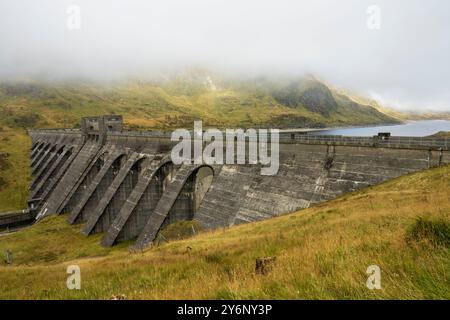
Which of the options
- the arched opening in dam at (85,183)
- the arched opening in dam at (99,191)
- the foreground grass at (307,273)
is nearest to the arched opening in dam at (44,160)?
the arched opening in dam at (85,183)

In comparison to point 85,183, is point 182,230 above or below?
above

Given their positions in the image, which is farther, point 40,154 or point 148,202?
point 40,154

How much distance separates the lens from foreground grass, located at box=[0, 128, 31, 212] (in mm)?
72681

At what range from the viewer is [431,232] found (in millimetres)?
8070

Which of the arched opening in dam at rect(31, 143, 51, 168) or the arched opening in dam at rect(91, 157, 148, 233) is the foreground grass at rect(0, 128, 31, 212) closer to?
the arched opening in dam at rect(31, 143, 51, 168)

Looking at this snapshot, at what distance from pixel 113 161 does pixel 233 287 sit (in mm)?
55689

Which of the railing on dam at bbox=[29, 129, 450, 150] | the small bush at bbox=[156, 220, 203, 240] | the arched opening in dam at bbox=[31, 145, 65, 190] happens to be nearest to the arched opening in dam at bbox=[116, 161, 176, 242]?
the small bush at bbox=[156, 220, 203, 240]

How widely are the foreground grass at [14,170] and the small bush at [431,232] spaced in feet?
260

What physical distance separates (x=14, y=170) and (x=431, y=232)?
330 ft

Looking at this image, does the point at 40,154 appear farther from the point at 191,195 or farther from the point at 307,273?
the point at 307,273

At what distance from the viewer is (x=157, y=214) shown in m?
41.2

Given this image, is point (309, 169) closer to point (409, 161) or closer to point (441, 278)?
point (409, 161)

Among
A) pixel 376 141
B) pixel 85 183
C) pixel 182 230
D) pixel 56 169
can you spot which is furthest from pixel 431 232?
pixel 56 169
